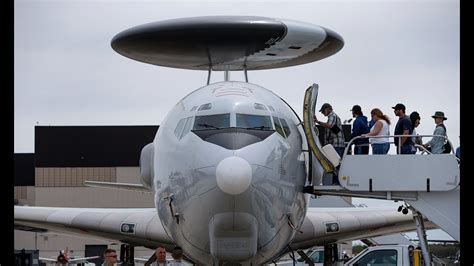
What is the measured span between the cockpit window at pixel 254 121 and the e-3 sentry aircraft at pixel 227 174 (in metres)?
0.02

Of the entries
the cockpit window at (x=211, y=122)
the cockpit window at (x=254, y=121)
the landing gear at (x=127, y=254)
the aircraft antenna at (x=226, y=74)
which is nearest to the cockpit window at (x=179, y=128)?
the cockpit window at (x=211, y=122)

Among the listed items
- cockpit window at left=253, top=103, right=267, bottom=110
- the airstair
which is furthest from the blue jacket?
the airstair

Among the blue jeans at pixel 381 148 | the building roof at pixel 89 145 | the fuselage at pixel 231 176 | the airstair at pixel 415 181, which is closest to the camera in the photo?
the fuselage at pixel 231 176

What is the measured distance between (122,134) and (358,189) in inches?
1612

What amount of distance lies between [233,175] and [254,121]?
2179 millimetres

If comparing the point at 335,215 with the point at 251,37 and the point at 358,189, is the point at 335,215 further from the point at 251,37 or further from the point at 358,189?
the point at 358,189

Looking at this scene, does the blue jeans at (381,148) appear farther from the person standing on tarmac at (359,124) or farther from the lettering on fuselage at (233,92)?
the lettering on fuselage at (233,92)

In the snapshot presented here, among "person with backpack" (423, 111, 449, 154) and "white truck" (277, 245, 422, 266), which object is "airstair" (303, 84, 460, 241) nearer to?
"person with backpack" (423, 111, 449, 154)

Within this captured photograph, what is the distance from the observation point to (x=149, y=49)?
23297mm

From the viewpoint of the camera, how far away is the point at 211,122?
597 inches

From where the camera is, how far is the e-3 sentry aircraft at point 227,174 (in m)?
14.0

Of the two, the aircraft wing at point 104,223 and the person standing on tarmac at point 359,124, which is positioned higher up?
the person standing on tarmac at point 359,124
